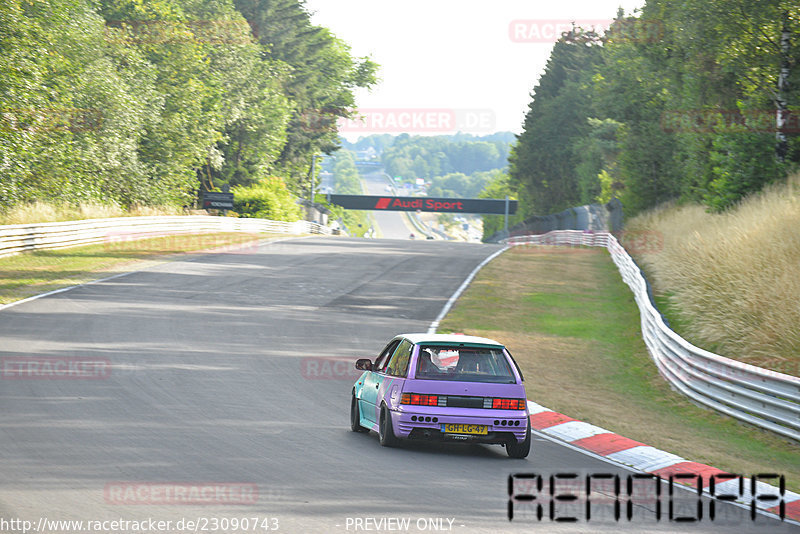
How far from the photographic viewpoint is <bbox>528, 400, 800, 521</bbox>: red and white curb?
8.53 meters

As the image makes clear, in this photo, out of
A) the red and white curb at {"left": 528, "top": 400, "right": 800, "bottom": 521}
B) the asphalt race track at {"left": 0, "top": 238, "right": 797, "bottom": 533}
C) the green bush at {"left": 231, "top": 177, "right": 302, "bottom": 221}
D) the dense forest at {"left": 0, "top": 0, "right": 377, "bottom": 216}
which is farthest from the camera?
the green bush at {"left": 231, "top": 177, "right": 302, "bottom": 221}

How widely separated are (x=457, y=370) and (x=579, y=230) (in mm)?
52340

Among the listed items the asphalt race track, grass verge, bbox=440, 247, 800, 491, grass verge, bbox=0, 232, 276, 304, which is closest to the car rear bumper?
the asphalt race track

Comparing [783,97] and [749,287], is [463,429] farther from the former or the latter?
[783,97]

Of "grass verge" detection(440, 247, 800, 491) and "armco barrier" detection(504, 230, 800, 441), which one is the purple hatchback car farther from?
"armco barrier" detection(504, 230, 800, 441)

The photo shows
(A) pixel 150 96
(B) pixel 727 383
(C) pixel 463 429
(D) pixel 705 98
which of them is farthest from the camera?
(A) pixel 150 96

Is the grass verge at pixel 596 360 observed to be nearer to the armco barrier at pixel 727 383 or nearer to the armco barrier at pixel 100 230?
the armco barrier at pixel 727 383

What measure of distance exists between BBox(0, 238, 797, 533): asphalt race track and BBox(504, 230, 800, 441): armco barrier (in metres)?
3.49

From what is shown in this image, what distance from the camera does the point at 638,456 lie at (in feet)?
33.8

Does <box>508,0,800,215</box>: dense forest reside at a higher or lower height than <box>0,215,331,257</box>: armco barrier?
higher

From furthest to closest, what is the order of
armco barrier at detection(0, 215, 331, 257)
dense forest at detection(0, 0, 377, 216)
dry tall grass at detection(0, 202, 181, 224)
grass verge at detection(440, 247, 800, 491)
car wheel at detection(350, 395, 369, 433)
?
dense forest at detection(0, 0, 377, 216) < dry tall grass at detection(0, 202, 181, 224) < armco barrier at detection(0, 215, 331, 257) < grass verge at detection(440, 247, 800, 491) < car wheel at detection(350, 395, 369, 433)

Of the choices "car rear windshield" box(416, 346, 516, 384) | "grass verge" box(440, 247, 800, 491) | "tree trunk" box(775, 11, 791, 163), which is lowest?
"grass verge" box(440, 247, 800, 491)

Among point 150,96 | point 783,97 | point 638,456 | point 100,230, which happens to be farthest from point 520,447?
point 150,96

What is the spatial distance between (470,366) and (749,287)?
8729 millimetres
